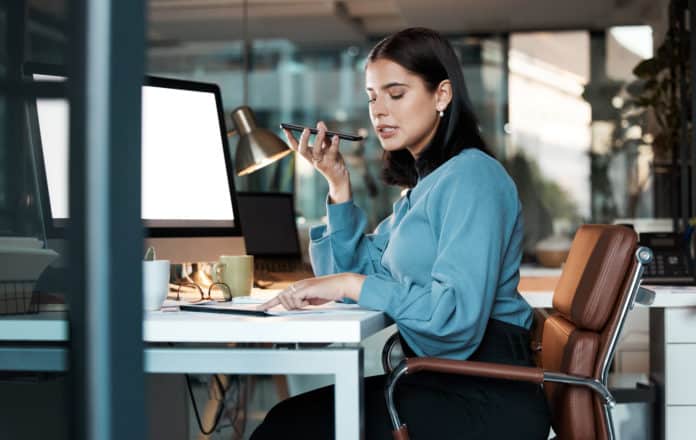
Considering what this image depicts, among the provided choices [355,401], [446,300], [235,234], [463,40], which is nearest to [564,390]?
[446,300]

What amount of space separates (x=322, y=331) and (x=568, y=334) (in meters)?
0.59

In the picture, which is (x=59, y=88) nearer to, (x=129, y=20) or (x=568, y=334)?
(x=129, y=20)

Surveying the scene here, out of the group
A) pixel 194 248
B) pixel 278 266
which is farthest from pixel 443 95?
pixel 278 266

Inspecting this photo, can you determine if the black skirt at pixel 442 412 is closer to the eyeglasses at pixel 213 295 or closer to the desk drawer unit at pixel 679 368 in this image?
the eyeglasses at pixel 213 295

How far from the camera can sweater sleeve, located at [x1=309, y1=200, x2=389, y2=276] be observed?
7.58 feet

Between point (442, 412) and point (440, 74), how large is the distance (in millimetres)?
723

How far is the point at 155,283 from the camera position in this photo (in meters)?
1.83

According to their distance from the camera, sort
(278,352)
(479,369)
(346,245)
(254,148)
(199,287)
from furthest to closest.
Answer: (254,148)
(346,245)
(199,287)
(479,369)
(278,352)

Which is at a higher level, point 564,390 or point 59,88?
point 59,88

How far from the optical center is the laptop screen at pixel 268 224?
335cm

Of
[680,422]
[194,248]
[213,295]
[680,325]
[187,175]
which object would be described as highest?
[187,175]

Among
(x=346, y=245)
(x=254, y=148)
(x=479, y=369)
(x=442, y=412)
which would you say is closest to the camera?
(x=479, y=369)

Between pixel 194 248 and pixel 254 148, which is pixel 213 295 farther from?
pixel 254 148

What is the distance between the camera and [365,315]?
5.58 ft
